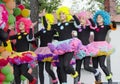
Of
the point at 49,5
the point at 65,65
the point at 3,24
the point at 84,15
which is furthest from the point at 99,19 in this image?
the point at 49,5

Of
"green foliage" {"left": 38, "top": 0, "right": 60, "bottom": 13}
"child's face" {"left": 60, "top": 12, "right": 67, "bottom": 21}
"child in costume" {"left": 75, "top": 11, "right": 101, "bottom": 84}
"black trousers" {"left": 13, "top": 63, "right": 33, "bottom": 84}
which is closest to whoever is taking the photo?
"child's face" {"left": 60, "top": 12, "right": 67, "bottom": 21}

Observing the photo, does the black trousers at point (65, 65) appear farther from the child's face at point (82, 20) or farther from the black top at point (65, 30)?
the child's face at point (82, 20)

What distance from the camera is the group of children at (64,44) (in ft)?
24.9

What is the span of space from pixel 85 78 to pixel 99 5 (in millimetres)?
10180

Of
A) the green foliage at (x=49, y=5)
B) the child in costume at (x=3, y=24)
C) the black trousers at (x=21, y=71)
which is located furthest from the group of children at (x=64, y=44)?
the green foliage at (x=49, y=5)

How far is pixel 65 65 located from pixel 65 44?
422 millimetres

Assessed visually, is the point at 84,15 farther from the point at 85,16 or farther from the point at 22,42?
the point at 22,42

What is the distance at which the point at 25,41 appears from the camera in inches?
313

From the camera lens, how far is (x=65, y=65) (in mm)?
7410

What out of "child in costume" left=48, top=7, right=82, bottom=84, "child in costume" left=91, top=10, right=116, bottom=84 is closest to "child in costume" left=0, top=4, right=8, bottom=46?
"child in costume" left=48, top=7, right=82, bottom=84

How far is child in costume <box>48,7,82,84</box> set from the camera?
7.47 m

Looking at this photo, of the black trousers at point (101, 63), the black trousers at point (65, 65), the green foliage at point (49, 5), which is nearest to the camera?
the black trousers at point (65, 65)

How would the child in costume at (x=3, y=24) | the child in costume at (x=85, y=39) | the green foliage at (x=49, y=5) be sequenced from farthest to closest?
the green foliage at (x=49, y=5), the child in costume at (x=85, y=39), the child in costume at (x=3, y=24)

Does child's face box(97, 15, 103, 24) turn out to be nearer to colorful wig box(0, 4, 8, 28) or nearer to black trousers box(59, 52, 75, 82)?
black trousers box(59, 52, 75, 82)
